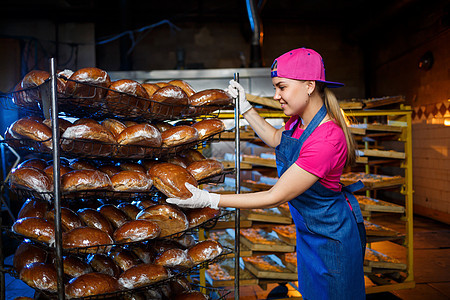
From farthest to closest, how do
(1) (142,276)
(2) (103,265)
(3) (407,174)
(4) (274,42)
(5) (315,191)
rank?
(4) (274,42), (3) (407,174), (5) (315,191), (2) (103,265), (1) (142,276)

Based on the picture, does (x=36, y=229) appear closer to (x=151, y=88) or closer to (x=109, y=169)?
(x=109, y=169)

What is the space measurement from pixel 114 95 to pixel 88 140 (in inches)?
9.1

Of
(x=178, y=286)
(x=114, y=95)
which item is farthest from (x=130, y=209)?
(x=114, y=95)

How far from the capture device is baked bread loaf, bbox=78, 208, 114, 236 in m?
1.45

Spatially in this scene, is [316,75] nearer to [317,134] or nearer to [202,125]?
[317,134]

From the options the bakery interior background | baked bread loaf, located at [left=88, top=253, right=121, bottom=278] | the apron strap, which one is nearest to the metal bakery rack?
baked bread loaf, located at [left=88, top=253, right=121, bottom=278]

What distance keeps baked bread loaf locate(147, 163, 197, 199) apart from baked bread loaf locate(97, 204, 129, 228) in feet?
0.88

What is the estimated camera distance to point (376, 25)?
5941 millimetres

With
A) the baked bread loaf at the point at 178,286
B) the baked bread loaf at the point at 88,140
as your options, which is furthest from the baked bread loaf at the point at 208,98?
the baked bread loaf at the point at 178,286

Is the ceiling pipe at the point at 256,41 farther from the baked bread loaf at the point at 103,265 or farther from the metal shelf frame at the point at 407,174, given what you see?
the baked bread loaf at the point at 103,265

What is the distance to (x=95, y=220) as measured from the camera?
146cm

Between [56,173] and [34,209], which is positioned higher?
[56,173]

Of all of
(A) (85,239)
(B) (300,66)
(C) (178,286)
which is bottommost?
(C) (178,286)

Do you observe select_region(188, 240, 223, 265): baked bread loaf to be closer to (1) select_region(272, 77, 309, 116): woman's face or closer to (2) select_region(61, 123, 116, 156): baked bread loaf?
(2) select_region(61, 123, 116, 156): baked bread loaf
